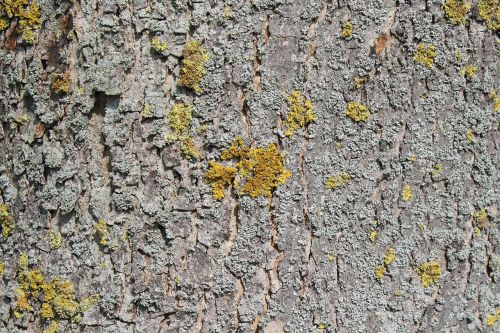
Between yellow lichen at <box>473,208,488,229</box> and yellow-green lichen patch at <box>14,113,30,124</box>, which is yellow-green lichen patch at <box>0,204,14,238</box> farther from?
yellow lichen at <box>473,208,488,229</box>

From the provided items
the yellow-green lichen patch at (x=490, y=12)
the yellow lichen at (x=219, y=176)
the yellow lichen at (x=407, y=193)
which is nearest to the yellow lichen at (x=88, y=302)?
the yellow lichen at (x=219, y=176)

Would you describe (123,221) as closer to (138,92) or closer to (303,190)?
(138,92)

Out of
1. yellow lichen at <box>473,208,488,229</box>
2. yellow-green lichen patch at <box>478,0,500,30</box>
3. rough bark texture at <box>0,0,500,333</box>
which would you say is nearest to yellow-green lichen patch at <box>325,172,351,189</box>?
rough bark texture at <box>0,0,500,333</box>

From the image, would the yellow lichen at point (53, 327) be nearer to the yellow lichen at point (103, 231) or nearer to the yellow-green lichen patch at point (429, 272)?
the yellow lichen at point (103, 231)

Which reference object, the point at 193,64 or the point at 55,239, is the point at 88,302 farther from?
the point at 193,64

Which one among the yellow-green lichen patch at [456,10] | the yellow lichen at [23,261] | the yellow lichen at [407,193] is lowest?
the yellow lichen at [23,261]

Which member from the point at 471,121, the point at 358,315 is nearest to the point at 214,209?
the point at 358,315
